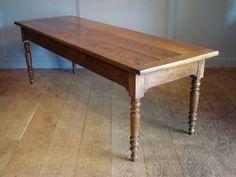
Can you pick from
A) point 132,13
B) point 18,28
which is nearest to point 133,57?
point 132,13

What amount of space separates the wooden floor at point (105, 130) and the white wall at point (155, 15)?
55cm

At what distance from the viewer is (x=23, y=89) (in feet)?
9.98

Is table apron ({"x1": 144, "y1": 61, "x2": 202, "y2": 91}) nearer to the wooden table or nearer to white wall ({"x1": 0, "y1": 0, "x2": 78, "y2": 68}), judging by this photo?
the wooden table

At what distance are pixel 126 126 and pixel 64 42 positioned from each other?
78 centimetres

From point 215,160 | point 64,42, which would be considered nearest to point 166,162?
point 215,160

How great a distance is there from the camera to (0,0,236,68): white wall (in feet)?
11.0

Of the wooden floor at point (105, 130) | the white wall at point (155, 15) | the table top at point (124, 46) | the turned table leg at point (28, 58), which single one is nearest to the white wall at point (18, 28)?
the white wall at point (155, 15)

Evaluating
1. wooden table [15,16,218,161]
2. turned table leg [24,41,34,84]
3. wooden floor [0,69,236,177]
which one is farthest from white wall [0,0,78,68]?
wooden table [15,16,218,161]

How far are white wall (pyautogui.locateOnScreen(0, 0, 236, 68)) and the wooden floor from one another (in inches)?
21.6

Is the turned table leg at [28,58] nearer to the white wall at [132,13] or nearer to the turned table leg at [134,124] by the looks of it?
the white wall at [132,13]

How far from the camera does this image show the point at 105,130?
2303 millimetres

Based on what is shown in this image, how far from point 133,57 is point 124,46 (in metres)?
0.26

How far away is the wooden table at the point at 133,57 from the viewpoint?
1.71 metres

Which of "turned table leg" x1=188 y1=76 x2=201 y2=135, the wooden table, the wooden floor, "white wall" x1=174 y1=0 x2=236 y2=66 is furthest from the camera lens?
"white wall" x1=174 y1=0 x2=236 y2=66
